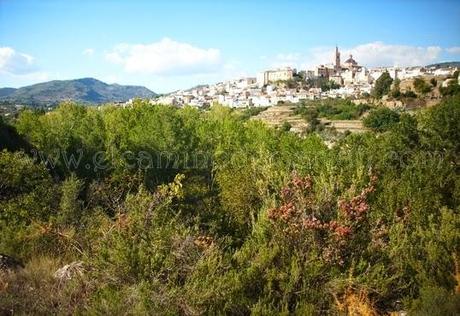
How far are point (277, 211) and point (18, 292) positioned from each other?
4.30m

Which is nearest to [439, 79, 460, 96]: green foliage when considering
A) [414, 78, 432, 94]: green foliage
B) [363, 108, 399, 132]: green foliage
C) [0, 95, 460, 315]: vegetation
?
[414, 78, 432, 94]: green foliage

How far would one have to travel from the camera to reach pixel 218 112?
135 ft

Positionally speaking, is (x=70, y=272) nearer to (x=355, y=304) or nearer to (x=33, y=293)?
(x=33, y=293)

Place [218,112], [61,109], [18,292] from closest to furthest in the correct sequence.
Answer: [18,292] → [61,109] → [218,112]

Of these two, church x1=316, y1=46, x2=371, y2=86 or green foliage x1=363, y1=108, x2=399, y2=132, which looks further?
church x1=316, y1=46, x2=371, y2=86

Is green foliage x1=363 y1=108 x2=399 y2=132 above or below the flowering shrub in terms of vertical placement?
below

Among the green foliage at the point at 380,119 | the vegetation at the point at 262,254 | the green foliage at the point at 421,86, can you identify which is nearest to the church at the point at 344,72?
the green foliage at the point at 421,86

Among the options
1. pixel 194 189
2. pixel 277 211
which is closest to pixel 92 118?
pixel 194 189

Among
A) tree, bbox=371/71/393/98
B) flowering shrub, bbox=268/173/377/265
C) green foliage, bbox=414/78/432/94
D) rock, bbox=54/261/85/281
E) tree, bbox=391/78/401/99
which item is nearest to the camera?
rock, bbox=54/261/85/281

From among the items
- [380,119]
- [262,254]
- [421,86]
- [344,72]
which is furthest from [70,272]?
[344,72]

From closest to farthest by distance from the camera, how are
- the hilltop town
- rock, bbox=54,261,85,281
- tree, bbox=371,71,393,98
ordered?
1. rock, bbox=54,261,85,281
2. tree, bbox=371,71,393,98
3. the hilltop town

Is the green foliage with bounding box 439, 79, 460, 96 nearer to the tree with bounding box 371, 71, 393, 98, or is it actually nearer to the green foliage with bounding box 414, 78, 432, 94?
the green foliage with bounding box 414, 78, 432, 94

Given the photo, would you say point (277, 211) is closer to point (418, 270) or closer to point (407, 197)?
point (418, 270)

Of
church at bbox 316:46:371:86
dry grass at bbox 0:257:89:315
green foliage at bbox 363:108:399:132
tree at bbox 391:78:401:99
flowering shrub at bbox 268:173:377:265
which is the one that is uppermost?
church at bbox 316:46:371:86
